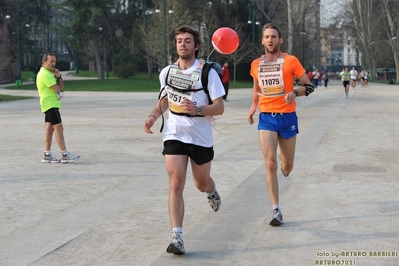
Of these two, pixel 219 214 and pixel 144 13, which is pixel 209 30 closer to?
pixel 144 13

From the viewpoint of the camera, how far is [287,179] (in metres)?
9.31

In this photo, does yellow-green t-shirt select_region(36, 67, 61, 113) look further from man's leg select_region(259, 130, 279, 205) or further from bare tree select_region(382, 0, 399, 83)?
bare tree select_region(382, 0, 399, 83)

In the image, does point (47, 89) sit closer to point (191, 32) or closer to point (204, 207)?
point (204, 207)

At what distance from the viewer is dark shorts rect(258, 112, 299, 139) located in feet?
22.3

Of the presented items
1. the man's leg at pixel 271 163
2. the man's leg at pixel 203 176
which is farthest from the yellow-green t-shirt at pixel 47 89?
the man's leg at pixel 203 176

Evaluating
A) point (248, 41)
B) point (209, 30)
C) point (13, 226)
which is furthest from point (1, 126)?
point (248, 41)

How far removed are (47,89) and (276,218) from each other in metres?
6.02

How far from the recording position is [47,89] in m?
11.3

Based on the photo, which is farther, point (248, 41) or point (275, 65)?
point (248, 41)

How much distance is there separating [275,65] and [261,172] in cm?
339

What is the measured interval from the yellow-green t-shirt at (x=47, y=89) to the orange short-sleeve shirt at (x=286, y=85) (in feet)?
17.1

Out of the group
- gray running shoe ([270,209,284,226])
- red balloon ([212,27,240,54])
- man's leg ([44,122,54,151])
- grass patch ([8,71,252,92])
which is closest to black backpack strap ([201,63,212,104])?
red balloon ([212,27,240,54])

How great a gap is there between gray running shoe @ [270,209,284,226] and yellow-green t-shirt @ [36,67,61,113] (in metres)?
5.83

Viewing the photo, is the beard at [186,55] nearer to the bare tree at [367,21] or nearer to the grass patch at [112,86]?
the grass patch at [112,86]
